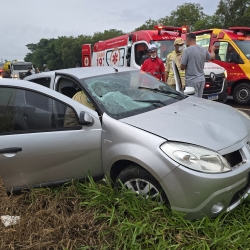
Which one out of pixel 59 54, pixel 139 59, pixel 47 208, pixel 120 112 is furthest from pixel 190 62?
pixel 59 54

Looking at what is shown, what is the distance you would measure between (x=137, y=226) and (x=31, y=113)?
1.49 meters

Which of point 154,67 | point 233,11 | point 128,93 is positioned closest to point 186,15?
point 233,11

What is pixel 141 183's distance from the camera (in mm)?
2531

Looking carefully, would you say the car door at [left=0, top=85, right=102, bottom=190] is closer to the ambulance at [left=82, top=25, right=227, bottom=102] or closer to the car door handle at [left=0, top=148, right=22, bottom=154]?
the car door handle at [left=0, top=148, right=22, bottom=154]

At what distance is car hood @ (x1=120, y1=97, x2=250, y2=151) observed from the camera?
2367 mm

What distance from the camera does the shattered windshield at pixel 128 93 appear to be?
2.88 metres

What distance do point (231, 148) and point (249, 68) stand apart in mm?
6591

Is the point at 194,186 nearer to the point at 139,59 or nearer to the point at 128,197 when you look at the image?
the point at 128,197

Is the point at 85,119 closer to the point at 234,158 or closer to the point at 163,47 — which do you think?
the point at 234,158

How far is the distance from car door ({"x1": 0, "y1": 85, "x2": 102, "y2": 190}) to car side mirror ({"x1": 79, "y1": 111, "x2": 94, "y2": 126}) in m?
0.04

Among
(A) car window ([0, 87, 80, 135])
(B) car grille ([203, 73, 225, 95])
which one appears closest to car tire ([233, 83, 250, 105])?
(B) car grille ([203, 73, 225, 95])

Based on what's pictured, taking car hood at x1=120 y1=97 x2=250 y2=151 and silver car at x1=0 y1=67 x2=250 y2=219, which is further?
car hood at x1=120 y1=97 x2=250 y2=151

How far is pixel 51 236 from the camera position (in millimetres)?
2371

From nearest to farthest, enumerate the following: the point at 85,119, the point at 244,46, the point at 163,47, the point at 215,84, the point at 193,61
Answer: the point at 85,119 → the point at 193,61 → the point at 215,84 → the point at 244,46 → the point at 163,47
